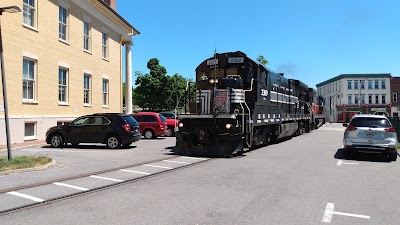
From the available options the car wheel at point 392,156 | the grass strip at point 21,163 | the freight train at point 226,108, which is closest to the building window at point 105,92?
the freight train at point 226,108

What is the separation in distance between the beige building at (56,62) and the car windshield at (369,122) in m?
14.9

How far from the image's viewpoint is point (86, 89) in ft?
80.8

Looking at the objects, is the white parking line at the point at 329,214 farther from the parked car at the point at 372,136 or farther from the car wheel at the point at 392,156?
the car wheel at the point at 392,156

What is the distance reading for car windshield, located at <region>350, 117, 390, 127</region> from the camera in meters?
13.0

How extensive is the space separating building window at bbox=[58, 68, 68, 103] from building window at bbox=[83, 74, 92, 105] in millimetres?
2226

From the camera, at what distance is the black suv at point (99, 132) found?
16.2 metres

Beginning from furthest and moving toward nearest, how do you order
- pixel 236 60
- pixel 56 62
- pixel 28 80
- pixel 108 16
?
pixel 108 16 → pixel 56 62 → pixel 28 80 → pixel 236 60

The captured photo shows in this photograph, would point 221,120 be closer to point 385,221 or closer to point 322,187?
point 322,187

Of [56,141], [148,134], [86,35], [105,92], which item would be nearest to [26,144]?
[56,141]

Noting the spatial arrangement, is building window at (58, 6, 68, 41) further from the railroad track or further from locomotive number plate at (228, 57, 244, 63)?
the railroad track

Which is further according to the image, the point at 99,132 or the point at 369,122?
the point at 99,132

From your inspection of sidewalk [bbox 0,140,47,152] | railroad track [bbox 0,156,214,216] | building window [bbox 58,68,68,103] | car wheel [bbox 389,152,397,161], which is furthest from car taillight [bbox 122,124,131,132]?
car wheel [bbox 389,152,397,161]

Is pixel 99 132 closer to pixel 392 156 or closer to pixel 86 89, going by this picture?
pixel 86 89

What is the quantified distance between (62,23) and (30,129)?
22.9 feet
